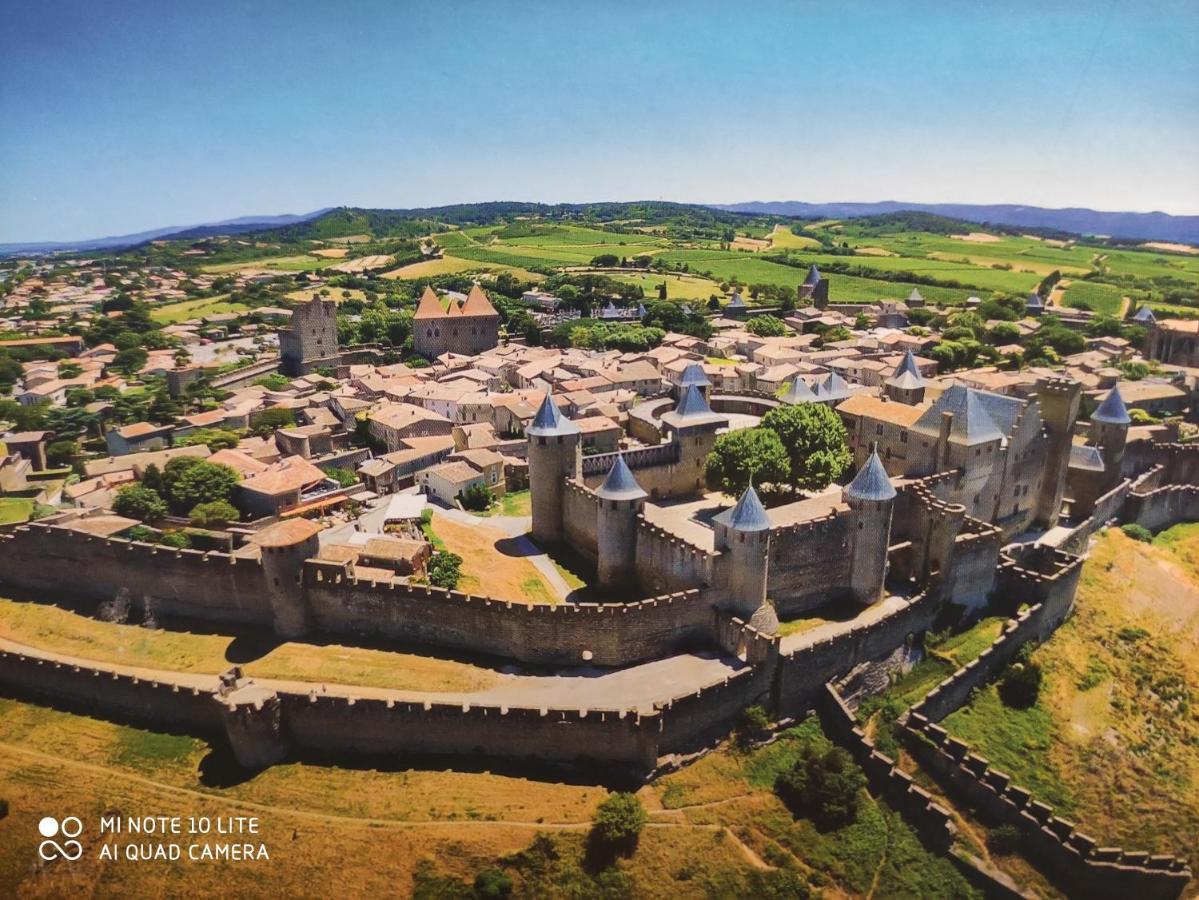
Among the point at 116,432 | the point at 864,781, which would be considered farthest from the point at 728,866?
the point at 116,432

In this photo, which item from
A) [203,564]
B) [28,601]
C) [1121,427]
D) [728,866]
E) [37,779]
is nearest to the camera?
[728,866]

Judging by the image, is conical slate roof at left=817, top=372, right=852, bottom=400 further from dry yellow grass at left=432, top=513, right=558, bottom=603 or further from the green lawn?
the green lawn

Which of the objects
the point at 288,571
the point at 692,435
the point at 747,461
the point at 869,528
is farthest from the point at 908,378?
the point at 288,571

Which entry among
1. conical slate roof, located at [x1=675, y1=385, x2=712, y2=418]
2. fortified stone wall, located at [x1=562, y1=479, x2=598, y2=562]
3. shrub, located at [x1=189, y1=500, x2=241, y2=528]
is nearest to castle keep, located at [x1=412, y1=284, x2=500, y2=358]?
shrub, located at [x1=189, y1=500, x2=241, y2=528]

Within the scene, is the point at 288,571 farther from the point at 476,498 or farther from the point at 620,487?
the point at 476,498

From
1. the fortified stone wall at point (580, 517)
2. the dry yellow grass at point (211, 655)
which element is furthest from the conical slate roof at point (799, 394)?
the dry yellow grass at point (211, 655)

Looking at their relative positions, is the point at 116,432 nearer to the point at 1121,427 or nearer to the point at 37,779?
the point at 37,779

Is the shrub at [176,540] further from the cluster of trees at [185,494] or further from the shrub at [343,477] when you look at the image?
the shrub at [343,477]
